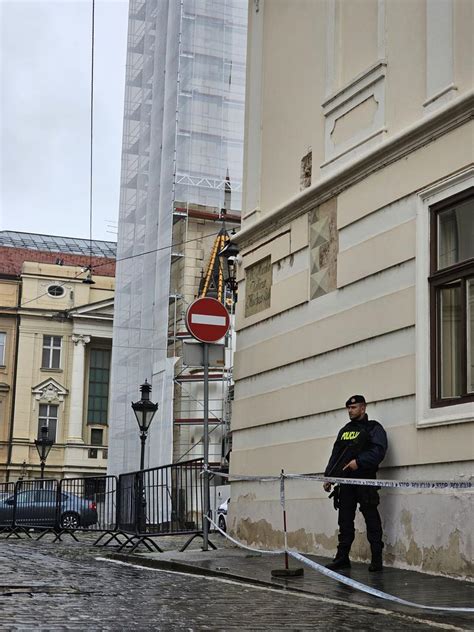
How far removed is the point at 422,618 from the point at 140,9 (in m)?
35.4

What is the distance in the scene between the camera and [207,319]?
13.0 m

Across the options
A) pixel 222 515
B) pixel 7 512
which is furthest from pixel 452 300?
pixel 222 515

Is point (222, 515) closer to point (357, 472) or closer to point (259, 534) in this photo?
point (259, 534)

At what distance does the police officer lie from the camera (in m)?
10.0

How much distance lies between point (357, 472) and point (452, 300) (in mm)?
1957

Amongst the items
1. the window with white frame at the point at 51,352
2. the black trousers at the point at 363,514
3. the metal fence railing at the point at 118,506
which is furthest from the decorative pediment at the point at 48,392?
the black trousers at the point at 363,514

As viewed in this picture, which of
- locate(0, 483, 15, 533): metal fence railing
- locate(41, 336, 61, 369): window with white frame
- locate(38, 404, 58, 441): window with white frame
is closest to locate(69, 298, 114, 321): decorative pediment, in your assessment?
locate(41, 336, 61, 369): window with white frame

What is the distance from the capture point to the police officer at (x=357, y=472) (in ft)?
32.8

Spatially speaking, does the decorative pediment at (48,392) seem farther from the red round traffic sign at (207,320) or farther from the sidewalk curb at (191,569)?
the red round traffic sign at (207,320)

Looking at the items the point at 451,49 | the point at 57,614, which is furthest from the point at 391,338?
the point at 57,614

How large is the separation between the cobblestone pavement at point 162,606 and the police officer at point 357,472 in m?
1.38

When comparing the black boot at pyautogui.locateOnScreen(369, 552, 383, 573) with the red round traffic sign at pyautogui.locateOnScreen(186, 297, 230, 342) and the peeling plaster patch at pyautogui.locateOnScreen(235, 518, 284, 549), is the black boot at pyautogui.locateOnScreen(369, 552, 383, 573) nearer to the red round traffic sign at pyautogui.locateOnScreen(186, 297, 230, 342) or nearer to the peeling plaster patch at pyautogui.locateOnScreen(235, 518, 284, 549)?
the peeling plaster patch at pyautogui.locateOnScreen(235, 518, 284, 549)

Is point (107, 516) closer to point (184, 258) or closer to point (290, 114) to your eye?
point (290, 114)

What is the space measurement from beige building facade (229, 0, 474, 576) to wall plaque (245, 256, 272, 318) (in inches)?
1.2
